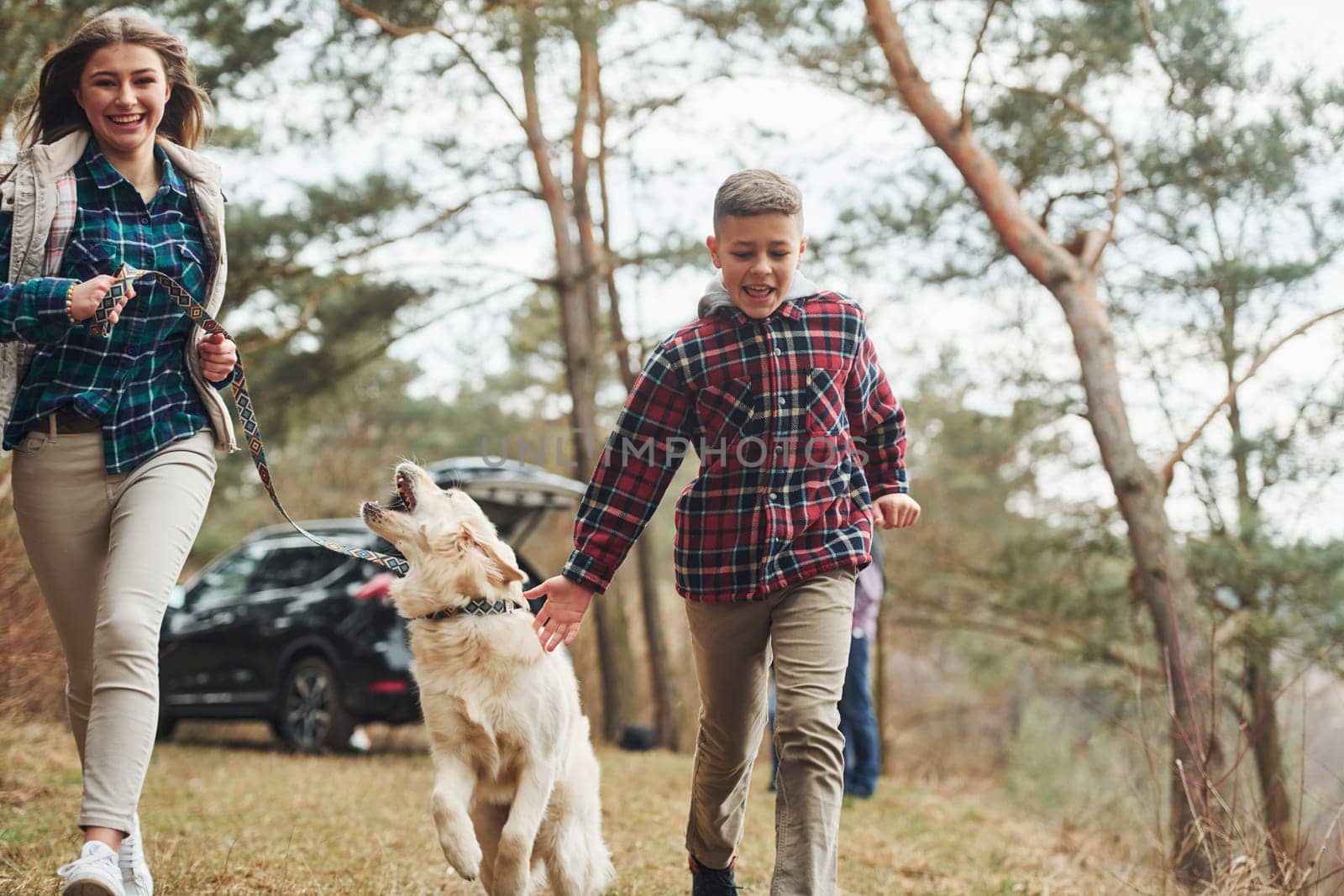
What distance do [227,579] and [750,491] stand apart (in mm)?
7327

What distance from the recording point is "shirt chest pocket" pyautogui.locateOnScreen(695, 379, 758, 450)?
3031 millimetres

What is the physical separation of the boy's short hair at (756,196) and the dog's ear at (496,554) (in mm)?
1182

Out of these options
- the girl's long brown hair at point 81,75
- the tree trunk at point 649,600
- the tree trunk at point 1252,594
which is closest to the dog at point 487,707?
the girl's long brown hair at point 81,75

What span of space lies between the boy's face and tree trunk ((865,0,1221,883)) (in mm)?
4645

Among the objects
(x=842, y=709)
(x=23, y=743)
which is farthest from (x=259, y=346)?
(x=842, y=709)

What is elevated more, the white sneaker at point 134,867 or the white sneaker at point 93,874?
the white sneaker at point 93,874

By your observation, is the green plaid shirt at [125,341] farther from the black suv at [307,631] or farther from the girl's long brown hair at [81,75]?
the black suv at [307,631]

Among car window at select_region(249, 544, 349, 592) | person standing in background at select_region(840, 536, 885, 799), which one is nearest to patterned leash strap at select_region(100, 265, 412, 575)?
person standing in background at select_region(840, 536, 885, 799)

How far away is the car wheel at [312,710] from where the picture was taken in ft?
26.6

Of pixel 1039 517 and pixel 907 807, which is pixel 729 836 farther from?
pixel 1039 517

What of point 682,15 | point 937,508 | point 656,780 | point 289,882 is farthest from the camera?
point 937,508

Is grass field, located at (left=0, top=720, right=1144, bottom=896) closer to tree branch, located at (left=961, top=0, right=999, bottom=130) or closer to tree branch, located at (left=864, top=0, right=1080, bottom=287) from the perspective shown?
tree branch, located at (left=864, top=0, right=1080, bottom=287)

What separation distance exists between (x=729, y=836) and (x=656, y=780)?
14.7 feet

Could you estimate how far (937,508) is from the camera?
15.2 m
